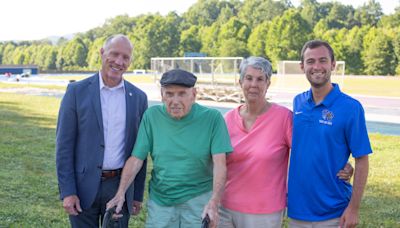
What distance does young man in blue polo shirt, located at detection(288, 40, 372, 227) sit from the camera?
321 cm

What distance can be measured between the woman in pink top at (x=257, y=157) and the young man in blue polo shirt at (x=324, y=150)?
0.08m

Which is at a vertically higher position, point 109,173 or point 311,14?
point 311,14

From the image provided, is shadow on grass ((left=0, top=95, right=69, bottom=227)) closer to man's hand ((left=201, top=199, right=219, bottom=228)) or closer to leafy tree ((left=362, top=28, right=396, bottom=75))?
man's hand ((left=201, top=199, right=219, bottom=228))

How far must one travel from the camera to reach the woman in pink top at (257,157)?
324 centimetres

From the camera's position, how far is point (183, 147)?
311 centimetres

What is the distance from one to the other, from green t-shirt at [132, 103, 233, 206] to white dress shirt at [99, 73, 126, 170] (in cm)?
38

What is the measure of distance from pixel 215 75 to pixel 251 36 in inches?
1514

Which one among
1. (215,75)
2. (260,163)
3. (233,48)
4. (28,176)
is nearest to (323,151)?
(260,163)

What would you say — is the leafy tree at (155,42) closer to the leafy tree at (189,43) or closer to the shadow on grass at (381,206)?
the leafy tree at (189,43)

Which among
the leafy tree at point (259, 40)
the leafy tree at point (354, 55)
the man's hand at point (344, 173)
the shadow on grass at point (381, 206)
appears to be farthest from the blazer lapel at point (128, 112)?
the leafy tree at point (259, 40)

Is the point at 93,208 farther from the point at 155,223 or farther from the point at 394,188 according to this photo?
the point at 394,188

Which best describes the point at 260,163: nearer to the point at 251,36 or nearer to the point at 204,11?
the point at 251,36

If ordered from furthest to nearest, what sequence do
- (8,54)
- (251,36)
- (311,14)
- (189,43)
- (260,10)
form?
1. (8,54)
2. (260,10)
3. (311,14)
4. (189,43)
5. (251,36)

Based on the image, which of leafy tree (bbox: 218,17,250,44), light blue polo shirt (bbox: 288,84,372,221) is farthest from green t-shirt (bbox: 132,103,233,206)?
leafy tree (bbox: 218,17,250,44)
